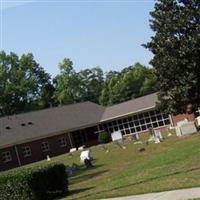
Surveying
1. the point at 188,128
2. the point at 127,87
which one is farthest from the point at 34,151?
the point at 127,87

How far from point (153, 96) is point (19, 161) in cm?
1582

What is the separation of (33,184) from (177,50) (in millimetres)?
12216

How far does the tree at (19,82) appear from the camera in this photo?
94.8 meters

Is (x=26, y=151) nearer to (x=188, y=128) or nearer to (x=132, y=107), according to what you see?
(x=132, y=107)

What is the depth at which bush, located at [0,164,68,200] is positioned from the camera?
19031 millimetres

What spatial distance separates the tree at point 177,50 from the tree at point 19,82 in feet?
219

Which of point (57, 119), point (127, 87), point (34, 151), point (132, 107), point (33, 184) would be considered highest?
point (127, 87)

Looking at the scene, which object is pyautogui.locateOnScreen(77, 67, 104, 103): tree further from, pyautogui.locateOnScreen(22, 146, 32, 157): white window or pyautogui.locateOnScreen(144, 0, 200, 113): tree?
pyautogui.locateOnScreen(144, 0, 200, 113): tree

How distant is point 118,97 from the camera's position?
95812 millimetres

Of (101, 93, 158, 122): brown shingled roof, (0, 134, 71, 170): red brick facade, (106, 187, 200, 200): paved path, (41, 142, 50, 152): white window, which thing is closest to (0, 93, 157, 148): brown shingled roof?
(101, 93, 158, 122): brown shingled roof

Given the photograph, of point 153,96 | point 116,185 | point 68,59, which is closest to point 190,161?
point 116,185

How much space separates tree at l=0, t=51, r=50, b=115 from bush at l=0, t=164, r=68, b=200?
75068 millimetres

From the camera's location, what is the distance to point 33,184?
19062 millimetres

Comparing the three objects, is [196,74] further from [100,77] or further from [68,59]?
[100,77]
